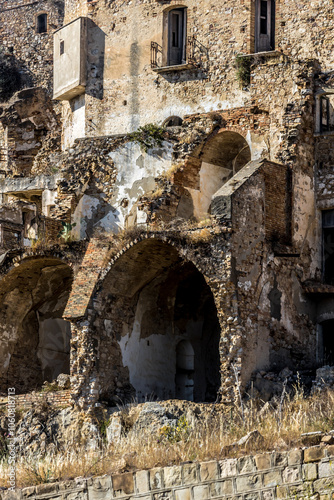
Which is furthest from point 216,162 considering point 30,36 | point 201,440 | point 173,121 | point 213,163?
point 30,36

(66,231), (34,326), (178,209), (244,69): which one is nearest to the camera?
(178,209)

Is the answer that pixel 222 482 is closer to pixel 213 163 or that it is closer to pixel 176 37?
pixel 213 163

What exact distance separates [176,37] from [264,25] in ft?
9.62

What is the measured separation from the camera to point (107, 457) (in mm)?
19766

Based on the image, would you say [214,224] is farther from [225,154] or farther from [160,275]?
[225,154]

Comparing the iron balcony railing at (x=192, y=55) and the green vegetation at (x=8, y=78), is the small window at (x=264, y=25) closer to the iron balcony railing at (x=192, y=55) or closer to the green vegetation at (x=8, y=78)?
the iron balcony railing at (x=192, y=55)

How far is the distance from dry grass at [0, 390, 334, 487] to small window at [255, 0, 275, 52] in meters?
12.1

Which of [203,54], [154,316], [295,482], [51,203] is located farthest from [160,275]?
[295,482]

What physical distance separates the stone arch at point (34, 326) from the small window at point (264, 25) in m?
8.89

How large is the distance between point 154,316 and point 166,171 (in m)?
3.85

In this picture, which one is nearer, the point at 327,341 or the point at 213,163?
the point at 327,341

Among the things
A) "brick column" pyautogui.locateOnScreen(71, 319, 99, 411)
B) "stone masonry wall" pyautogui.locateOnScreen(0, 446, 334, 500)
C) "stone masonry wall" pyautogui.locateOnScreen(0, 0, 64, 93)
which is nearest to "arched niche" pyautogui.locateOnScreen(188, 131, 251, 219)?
"brick column" pyautogui.locateOnScreen(71, 319, 99, 411)

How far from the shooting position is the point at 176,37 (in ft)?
109

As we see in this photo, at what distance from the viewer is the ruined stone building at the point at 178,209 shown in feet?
83.0
